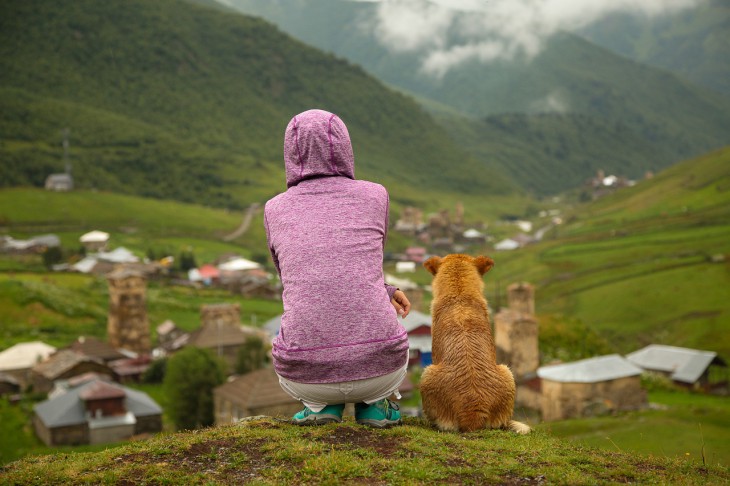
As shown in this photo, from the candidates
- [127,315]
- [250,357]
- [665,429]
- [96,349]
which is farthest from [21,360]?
[665,429]

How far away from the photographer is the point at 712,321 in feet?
187

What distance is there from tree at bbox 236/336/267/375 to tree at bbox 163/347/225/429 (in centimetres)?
569

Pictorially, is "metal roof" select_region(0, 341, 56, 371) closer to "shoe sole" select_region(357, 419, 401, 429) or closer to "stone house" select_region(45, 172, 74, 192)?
"shoe sole" select_region(357, 419, 401, 429)

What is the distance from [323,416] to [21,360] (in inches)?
1699

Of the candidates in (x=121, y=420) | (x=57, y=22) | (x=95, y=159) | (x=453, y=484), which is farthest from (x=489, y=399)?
(x=57, y=22)

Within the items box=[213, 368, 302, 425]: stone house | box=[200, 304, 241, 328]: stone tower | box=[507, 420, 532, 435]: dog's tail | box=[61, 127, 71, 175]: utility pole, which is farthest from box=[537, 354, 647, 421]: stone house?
box=[61, 127, 71, 175]: utility pole

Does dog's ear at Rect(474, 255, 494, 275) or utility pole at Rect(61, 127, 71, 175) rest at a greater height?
utility pole at Rect(61, 127, 71, 175)

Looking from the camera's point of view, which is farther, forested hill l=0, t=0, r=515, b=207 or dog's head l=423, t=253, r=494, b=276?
forested hill l=0, t=0, r=515, b=207

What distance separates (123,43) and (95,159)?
211 ft

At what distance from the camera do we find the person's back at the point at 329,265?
590 centimetres

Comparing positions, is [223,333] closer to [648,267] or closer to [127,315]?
[127,315]

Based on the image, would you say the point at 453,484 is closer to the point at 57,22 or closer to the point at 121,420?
the point at 121,420

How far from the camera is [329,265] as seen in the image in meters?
5.99

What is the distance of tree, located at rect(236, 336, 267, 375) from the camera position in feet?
153
